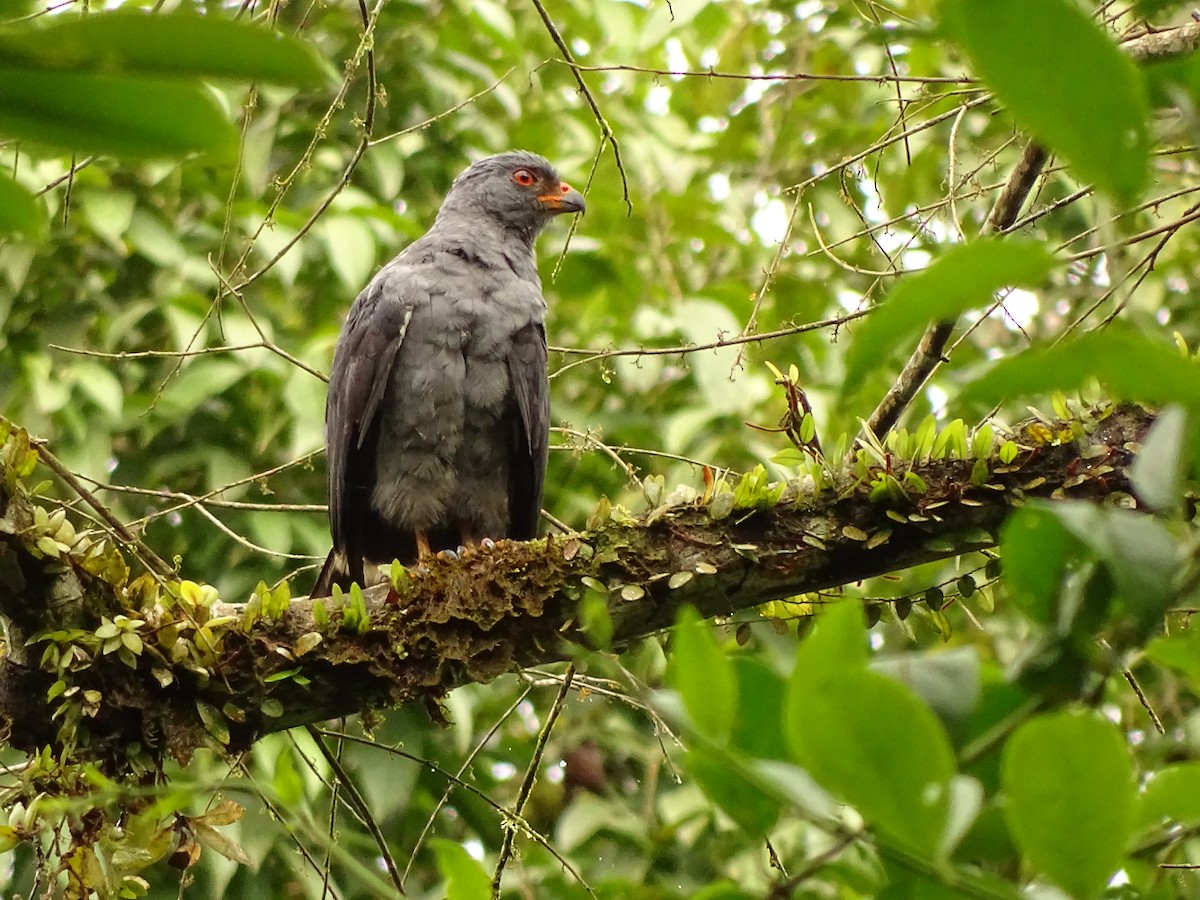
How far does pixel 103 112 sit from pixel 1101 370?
0.60 m

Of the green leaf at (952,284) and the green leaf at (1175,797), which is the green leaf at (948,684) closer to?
the green leaf at (1175,797)

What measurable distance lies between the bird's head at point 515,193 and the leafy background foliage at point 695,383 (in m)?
0.32

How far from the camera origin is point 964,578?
341cm

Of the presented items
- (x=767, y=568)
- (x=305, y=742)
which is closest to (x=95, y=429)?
(x=305, y=742)

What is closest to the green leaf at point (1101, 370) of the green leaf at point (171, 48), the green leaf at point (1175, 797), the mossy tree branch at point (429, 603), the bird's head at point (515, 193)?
the green leaf at point (1175, 797)

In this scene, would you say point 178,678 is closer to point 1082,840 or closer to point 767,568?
point 767,568

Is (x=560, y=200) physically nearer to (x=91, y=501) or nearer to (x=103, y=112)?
(x=91, y=501)

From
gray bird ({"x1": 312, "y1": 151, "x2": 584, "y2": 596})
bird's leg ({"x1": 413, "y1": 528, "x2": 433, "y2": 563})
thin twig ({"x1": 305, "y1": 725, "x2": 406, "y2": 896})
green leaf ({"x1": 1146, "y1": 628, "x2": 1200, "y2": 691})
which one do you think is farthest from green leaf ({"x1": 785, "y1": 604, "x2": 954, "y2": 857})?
bird's leg ({"x1": 413, "y1": 528, "x2": 433, "y2": 563})

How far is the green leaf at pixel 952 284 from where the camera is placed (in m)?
0.71

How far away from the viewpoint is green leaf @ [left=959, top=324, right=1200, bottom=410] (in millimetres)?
728

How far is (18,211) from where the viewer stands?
0.74 meters

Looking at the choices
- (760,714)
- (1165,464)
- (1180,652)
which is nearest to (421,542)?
(760,714)

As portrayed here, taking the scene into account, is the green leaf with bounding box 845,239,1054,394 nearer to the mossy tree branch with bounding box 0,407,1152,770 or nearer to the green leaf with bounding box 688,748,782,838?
the green leaf with bounding box 688,748,782,838

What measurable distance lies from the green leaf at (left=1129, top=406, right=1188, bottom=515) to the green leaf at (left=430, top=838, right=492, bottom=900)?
0.69m
